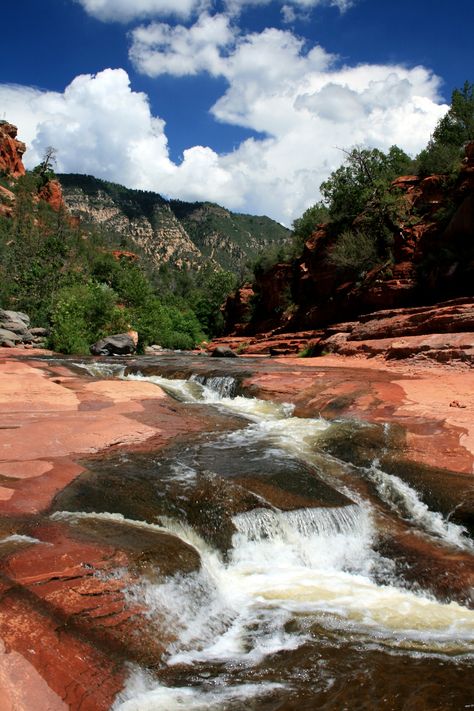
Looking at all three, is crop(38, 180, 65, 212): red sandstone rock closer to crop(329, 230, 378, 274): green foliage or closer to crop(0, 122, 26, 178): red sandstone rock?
crop(0, 122, 26, 178): red sandstone rock

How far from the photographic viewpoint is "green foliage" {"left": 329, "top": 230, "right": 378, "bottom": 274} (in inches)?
1046

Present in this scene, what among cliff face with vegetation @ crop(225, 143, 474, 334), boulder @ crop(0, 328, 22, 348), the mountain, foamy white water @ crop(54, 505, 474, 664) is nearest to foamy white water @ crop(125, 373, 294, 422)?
foamy white water @ crop(54, 505, 474, 664)

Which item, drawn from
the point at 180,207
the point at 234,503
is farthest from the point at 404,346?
the point at 180,207

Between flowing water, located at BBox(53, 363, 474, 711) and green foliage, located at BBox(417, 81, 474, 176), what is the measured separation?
72.9 feet

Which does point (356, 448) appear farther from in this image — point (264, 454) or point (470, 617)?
point (470, 617)

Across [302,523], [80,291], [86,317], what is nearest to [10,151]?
[80,291]

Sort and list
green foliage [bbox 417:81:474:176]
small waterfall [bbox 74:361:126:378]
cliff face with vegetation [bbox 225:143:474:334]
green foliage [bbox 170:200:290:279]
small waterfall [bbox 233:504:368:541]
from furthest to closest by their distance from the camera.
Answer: green foliage [bbox 170:200:290:279] → green foliage [bbox 417:81:474:176] → cliff face with vegetation [bbox 225:143:474:334] → small waterfall [bbox 74:361:126:378] → small waterfall [bbox 233:504:368:541]

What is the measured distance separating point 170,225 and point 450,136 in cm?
12066

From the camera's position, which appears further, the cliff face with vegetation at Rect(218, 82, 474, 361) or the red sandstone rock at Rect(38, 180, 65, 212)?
the red sandstone rock at Rect(38, 180, 65, 212)

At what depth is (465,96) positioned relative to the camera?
93.4 ft

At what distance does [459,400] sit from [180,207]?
161073 mm

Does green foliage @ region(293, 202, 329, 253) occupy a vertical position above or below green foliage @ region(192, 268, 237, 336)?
above

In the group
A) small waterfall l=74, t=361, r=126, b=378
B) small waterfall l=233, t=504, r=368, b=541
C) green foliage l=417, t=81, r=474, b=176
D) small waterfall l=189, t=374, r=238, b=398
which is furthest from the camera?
green foliage l=417, t=81, r=474, b=176

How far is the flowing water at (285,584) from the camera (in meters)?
Answer: 3.74
